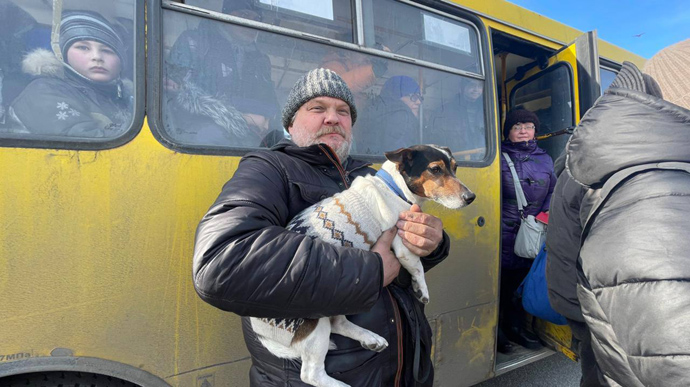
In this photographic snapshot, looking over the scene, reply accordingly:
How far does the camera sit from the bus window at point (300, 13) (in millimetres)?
1714

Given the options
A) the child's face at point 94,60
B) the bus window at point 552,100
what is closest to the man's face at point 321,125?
the child's face at point 94,60

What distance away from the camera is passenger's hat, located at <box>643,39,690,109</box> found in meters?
0.96

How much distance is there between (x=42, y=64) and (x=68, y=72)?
3.4 inches

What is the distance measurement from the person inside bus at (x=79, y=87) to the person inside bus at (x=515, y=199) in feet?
9.43

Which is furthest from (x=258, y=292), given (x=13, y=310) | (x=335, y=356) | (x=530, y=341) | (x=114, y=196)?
(x=530, y=341)

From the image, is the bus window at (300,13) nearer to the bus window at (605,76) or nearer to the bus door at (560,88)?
the bus door at (560,88)

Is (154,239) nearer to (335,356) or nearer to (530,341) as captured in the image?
(335,356)

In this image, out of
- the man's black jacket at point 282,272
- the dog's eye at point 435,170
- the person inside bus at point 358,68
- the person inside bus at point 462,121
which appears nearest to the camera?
the man's black jacket at point 282,272

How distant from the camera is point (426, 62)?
7.53 feet

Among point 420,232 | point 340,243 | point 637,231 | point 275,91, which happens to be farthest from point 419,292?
point 275,91

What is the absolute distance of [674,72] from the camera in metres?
1.01

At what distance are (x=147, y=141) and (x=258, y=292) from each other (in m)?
1.03

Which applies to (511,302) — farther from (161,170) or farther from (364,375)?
(161,170)

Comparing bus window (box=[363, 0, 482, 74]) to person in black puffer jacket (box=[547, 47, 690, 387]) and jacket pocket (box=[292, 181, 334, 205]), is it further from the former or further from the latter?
person in black puffer jacket (box=[547, 47, 690, 387])
